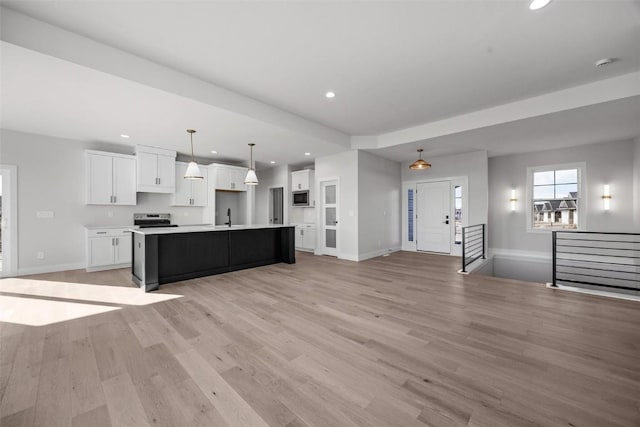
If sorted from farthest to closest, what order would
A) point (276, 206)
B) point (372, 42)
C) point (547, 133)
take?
point (276, 206) → point (547, 133) → point (372, 42)

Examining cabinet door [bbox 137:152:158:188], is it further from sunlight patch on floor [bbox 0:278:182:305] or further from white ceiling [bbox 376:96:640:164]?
white ceiling [bbox 376:96:640:164]

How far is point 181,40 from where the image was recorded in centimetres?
272

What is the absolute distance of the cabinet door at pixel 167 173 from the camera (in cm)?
613

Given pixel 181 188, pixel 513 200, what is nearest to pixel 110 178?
pixel 181 188

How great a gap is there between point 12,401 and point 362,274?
430 centimetres

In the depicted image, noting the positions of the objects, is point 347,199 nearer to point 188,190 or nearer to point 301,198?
point 301,198

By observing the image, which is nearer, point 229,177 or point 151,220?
point 151,220

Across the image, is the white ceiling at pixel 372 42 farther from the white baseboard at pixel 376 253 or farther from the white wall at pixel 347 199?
the white baseboard at pixel 376 253

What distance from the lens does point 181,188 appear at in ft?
22.0

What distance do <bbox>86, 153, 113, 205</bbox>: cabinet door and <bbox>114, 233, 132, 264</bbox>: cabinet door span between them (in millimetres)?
859

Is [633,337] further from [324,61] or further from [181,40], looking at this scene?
[181,40]

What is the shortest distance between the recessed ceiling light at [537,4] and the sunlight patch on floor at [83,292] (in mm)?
5156

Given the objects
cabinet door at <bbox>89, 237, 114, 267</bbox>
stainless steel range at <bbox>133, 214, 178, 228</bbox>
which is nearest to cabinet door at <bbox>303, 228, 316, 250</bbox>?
stainless steel range at <bbox>133, 214, 178, 228</bbox>

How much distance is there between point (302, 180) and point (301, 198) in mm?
558
